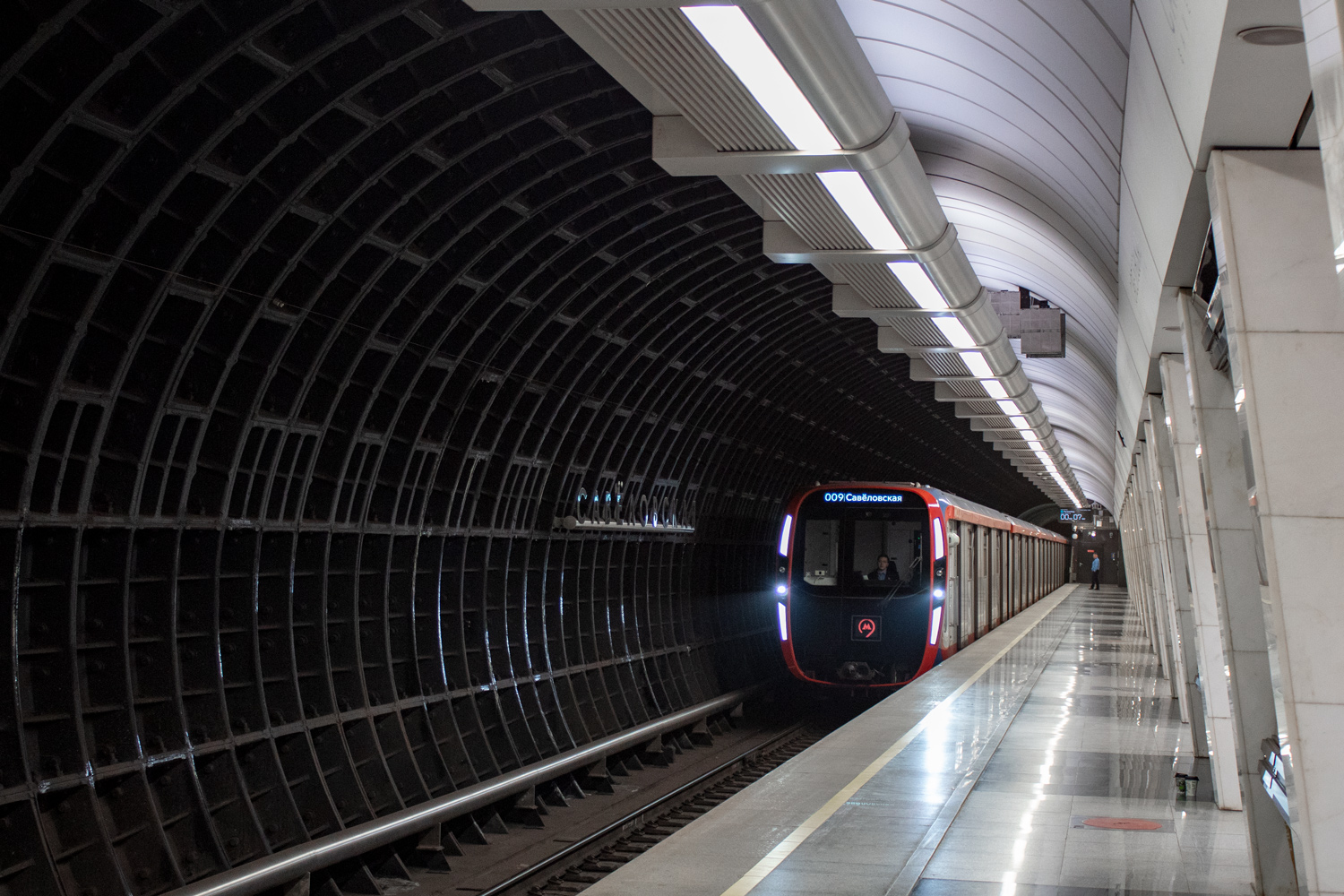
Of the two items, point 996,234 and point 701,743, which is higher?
point 996,234

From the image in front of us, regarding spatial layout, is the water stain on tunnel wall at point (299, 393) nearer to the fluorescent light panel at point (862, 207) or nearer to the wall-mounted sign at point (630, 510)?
the wall-mounted sign at point (630, 510)

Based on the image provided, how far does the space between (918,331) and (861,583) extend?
7273 mm

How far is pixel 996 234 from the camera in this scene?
498 inches

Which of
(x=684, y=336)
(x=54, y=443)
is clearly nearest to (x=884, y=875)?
(x=54, y=443)

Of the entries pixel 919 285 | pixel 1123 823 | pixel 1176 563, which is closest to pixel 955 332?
pixel 919 285

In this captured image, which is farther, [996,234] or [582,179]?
[996,234]

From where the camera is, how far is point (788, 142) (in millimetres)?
5934

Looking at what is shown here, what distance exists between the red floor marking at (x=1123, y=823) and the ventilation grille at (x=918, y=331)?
4426 millimetres

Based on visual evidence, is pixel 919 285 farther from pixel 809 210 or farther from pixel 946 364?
pixel 946 364

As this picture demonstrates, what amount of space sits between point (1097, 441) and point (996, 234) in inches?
701

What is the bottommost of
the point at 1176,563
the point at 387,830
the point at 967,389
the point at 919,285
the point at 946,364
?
the point at 387,830

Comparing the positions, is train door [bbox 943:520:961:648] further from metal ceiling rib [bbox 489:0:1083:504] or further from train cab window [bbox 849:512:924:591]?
metal ceiling rib [bbox 489:0:1083:504]

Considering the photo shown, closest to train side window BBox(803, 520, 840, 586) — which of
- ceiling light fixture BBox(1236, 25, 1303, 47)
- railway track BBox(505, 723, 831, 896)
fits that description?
railway track BBox(505, 723, 831, 896)

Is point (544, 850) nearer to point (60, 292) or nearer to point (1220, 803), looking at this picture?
point (1220, 803)
